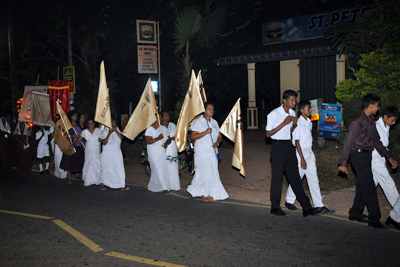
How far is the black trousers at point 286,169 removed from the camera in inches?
269

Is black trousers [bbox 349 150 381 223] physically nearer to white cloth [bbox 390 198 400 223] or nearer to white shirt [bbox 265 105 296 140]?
white cloth [bbox 390 198 400 223]

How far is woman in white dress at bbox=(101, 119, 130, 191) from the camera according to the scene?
998cm

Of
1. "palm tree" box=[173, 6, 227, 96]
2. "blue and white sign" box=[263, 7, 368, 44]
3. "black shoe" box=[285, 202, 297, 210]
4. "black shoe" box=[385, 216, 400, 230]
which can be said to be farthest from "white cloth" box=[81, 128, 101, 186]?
"blue and white sign" box=[263, 7, 368, 44]

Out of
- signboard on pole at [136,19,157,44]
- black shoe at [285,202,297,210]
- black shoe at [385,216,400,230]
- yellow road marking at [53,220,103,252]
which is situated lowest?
yellow road marking at [53,220,103,252]

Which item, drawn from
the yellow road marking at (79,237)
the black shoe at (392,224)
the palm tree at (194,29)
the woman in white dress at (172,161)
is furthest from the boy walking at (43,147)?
the black shoe at (392,224)

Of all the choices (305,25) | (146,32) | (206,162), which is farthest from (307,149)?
(305,25)

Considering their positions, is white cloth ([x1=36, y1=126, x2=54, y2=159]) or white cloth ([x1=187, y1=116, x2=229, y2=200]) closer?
white cloth ([x1=187, y1=116, x2=229, y2=200])

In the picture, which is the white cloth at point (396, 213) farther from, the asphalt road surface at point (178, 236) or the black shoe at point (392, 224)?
the asphalt road surface at point (178, 236)

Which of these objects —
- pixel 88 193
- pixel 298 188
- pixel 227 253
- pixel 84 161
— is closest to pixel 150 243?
pixel 227 253

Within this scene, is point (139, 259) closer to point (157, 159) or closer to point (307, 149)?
point (307, 149)

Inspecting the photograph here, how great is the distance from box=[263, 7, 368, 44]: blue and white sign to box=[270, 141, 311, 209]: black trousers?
36.3 ft

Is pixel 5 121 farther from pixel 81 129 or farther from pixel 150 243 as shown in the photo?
pixel 150 243

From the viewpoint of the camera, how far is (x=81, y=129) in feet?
37.6

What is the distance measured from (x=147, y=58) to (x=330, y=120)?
670 centimetres
